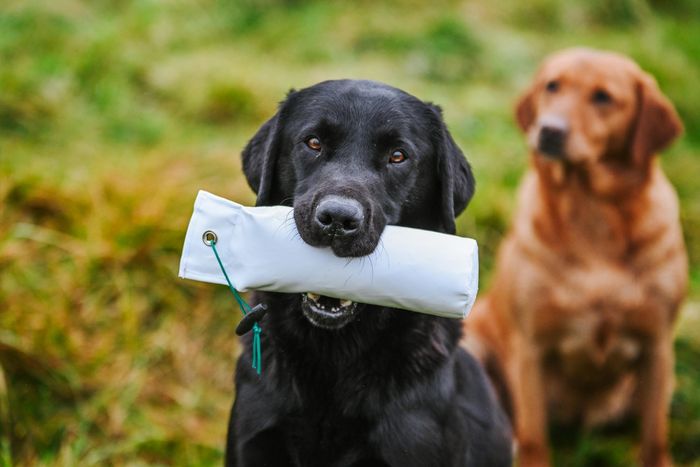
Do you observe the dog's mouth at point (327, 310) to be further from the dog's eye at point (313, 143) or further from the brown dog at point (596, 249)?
the brown dog at point (596, 249)

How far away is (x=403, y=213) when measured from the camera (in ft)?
9.39

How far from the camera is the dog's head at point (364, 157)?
2672mm

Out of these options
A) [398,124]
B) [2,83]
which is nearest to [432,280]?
[398,124]

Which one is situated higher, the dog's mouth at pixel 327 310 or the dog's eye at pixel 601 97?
the dog's eye at pixel 601 97

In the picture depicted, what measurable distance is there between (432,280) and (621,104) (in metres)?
2.11

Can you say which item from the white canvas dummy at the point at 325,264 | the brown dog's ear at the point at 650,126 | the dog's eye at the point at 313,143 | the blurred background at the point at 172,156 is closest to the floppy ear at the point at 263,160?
the dog's eye at the point at 313,143

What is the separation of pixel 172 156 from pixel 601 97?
291cm

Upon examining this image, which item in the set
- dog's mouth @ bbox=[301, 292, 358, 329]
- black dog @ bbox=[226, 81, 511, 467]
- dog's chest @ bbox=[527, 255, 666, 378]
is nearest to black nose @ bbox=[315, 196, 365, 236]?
black dog @ bbox=[226, 81, 511, 467]

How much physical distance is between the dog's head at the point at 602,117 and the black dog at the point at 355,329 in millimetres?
1167

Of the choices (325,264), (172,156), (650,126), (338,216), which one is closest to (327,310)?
(325,264)

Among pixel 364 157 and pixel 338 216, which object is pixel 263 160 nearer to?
pixel 364 157

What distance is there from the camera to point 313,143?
2832 millimetres

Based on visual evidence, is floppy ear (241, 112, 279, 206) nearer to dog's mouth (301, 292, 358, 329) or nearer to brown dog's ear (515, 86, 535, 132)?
dog's mouth (301, 292, 358, 329)

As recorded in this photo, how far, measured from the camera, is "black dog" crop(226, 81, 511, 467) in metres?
2.63
